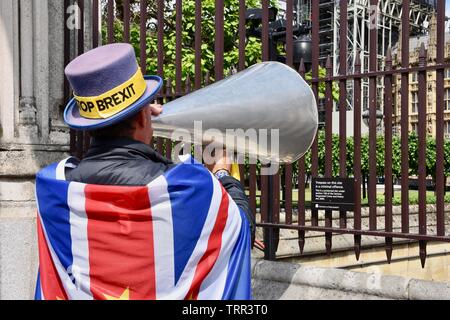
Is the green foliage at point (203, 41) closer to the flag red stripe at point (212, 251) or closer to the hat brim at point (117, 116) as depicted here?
the hat brim at point (117, 116)

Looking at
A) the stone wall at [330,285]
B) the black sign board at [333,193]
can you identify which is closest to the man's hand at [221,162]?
the stone wall at [330,285]

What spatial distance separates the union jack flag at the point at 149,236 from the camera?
2.00m

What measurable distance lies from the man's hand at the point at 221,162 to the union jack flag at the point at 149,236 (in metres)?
0.28

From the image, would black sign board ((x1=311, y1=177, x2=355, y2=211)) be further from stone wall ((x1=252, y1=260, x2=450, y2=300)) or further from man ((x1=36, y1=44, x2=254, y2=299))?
man ((x1=36, y1=44, x2=254, y2=299))

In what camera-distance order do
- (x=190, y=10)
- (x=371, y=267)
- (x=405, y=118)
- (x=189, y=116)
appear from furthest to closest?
1. (x=190, y=10)
2. (x=371, y=267)
3. (x=405, y=118)
4. (x=189, y=116)

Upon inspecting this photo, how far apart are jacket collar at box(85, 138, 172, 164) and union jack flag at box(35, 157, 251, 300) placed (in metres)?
0.11

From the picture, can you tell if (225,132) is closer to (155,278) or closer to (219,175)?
(219,175)

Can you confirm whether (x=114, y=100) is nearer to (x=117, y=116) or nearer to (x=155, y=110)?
(x=117, y=116)

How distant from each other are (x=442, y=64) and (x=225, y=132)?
1709 mm

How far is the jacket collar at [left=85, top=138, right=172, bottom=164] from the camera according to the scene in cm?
203

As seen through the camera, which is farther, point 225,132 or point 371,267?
point 371,267

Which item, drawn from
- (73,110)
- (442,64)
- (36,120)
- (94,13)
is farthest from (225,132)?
(94,13)

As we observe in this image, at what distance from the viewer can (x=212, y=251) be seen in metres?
2.11

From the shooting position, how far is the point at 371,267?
877 cm
